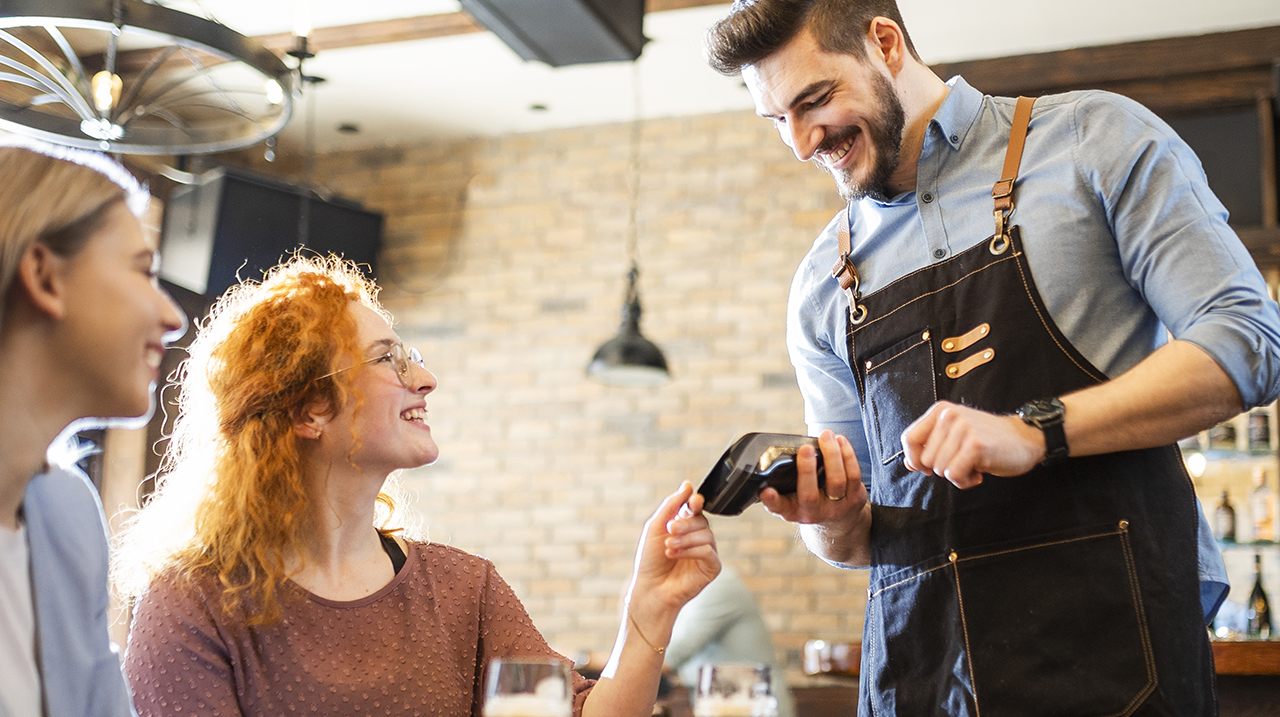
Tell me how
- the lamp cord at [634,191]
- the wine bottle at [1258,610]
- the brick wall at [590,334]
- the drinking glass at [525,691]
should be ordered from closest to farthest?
the drinking glass at [525,691]
the wine bottle at [1258,610]
the brick wall at [590,334]
the lamp cord at [634,191]

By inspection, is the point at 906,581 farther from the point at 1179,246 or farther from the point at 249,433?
the point at 249,433

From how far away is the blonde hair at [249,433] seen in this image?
5.64ft

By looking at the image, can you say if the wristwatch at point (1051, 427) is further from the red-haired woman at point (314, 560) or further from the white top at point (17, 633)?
the white top at point (17, 633)

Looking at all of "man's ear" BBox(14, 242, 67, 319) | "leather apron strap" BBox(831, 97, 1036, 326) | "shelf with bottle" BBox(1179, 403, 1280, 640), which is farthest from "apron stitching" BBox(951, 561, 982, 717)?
"shelf with bottle" BBox(1179, 403, 1280, 640)

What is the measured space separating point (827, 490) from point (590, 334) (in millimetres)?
4529

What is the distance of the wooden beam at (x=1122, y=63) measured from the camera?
15.9 ft

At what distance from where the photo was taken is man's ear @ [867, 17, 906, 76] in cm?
162

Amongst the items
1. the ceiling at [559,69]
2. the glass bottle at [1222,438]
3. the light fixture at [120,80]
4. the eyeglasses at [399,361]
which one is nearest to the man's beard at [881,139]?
the eyeglasses at [399,361]

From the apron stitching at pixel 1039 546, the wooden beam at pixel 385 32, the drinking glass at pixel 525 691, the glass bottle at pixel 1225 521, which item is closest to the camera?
the drinking glass at pixel 525 691

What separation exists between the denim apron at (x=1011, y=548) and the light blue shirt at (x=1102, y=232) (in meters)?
0.04

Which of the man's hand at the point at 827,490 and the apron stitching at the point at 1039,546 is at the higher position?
the man's hand at the point at 827,490

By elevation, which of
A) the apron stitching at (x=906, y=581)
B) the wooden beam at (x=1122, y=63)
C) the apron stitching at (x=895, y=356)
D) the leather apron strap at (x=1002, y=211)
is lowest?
the apron stitching at (x=906, y=581)

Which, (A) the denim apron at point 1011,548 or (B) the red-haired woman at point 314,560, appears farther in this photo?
(B) the red-haired woman at point 314,560

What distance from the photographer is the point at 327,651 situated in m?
1.64
